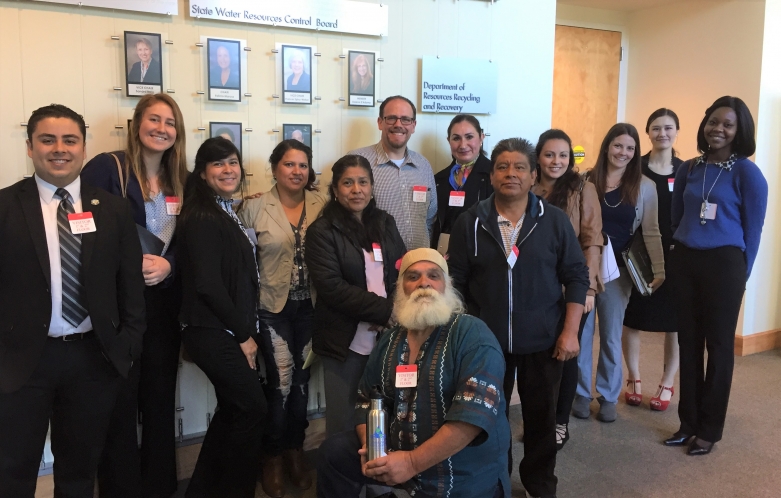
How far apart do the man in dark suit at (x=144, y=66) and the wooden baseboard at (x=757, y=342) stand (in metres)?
4.42

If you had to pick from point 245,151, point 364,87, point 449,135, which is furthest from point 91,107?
point 449,135

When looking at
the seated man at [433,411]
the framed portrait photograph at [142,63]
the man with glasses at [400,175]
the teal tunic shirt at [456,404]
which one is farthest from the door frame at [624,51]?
the teal tunic shirt at [456,404]

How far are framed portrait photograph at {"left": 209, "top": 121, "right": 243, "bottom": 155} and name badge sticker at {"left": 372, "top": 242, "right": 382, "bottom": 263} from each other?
0.91 meters

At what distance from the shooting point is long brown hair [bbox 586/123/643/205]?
301 cm

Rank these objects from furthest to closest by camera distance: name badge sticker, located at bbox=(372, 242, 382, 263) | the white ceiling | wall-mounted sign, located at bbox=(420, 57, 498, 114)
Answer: the white ceiling → wall-mounted sign, located at bbox=(420, 57, 498, 114) → name badge sticker, located at bbox=(372, 242, 382, 263)

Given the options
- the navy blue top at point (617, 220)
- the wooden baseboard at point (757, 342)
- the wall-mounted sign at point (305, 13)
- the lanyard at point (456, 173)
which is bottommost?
the wooden baseboard at point (757, 342)

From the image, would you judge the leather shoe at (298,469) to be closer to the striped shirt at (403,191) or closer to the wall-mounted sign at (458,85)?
the striped shirt at (403,191)

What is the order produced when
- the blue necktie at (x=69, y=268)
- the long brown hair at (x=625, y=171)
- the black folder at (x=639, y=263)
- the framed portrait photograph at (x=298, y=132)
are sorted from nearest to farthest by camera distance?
1. the blue necktie at (x=69, y=268)
2. the framed portrait photograph at (x=298, y=132)
3. the long brown hair at (x=625, y=171)
4. the black folder at (x=639, y=263)

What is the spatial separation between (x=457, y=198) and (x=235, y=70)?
4.19ft

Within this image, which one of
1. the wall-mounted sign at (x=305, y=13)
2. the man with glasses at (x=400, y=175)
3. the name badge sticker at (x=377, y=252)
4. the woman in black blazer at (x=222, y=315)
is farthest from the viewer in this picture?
the man with glasses at (x=400, y=175)

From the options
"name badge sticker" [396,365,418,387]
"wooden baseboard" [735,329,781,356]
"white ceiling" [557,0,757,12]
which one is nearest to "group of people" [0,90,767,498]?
"name badge sticker" [396,365,418,387]

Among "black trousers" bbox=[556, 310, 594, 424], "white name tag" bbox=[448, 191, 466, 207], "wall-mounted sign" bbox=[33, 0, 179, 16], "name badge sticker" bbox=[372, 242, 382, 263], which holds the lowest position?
"black trousers" bbox=[556, 310, 594, 424]

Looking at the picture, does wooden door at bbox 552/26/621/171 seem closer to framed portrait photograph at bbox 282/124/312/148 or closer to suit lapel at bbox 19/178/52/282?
framed portrait photograph at bbox 282/124/312/148

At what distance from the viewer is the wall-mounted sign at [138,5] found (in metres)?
2.43
